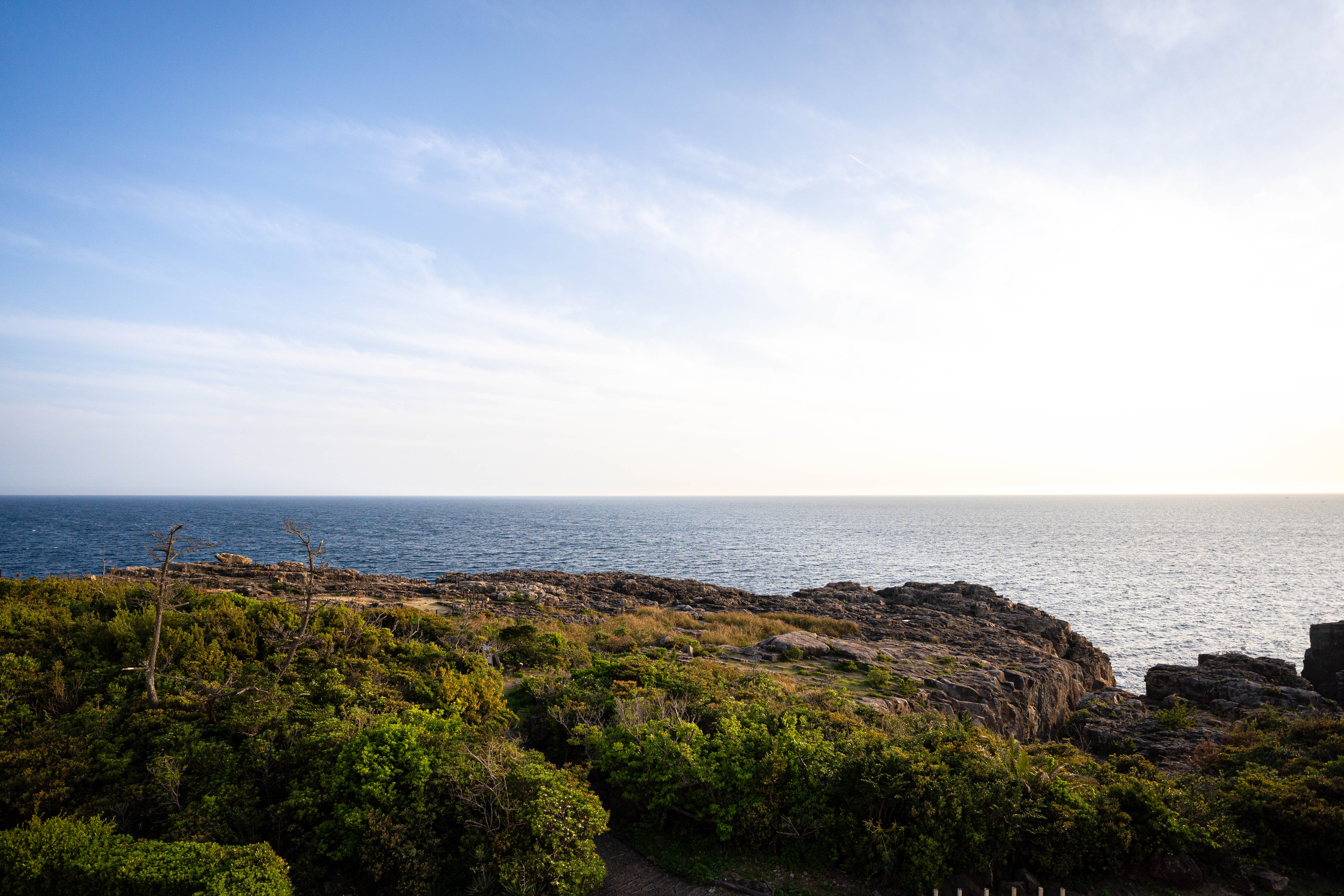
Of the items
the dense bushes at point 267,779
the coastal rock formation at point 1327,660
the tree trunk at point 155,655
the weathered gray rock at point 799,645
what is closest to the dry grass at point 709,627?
the weathered gray rock at point 799,645

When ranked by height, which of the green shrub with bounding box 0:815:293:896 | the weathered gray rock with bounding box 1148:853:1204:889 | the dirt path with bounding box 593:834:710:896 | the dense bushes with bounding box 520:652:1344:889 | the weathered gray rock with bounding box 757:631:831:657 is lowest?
the weathered gray rock with bounding box 757:631:831:657

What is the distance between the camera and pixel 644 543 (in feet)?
326

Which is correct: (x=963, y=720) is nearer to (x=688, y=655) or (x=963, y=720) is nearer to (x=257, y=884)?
(x=688, y=655)

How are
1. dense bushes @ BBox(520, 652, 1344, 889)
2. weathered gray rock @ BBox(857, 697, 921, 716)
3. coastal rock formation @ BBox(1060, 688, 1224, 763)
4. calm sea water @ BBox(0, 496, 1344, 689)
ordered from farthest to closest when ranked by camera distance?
calm sea water @ BBox(0, 496, 1344, 689) → coastal rock formation @ BBox(1060, 688, 1224, 763) → weathered gray rock @ BBox(857, 697, 921, 716) → dense bushes @ BBox(520, 652, 1344, 889)

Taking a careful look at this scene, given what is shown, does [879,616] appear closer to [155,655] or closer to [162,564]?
[155,655]

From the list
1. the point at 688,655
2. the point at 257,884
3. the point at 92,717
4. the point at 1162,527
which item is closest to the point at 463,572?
the point at 688,655

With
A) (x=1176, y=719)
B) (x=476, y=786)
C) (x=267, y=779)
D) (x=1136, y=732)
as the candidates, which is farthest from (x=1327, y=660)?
(x=267, y=779)

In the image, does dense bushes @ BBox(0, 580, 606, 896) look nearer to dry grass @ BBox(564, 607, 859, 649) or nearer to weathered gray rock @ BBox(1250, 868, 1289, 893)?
weathered gray rock @ BBox(1250, 868, 1289, 893)

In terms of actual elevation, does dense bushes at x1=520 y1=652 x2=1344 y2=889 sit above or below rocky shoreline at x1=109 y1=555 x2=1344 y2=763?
above

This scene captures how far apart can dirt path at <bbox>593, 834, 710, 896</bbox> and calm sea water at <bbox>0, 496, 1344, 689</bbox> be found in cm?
3955

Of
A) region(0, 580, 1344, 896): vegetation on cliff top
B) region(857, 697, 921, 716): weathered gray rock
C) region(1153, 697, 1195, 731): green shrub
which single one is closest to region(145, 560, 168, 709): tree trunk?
region(0, 580, 1344, 896): vegetation on cliff top

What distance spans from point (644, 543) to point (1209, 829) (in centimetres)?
9082

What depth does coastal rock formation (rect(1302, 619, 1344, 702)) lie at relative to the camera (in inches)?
1160

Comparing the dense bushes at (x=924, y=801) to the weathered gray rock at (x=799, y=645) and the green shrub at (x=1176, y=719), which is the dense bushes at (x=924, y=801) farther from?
the green shrub at (x=1176, y=719)
